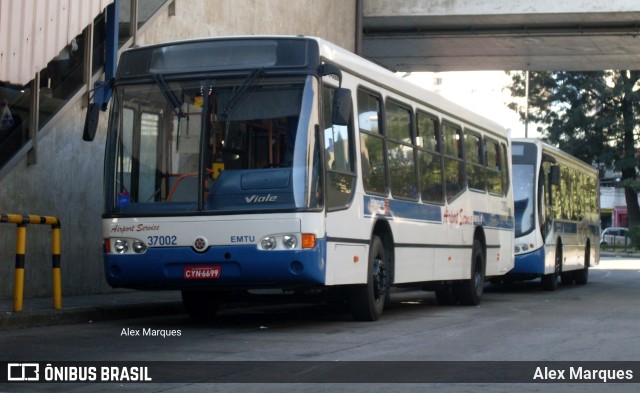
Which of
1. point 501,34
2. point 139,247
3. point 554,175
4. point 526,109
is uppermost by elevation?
point 526,109

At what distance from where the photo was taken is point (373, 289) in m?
13.8

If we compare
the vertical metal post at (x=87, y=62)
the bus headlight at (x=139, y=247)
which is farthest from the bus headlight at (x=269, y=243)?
the vertical metal post at (x=87, y=62)

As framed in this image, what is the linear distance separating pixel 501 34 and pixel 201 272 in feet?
58.3

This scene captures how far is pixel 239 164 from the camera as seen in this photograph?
476 inches

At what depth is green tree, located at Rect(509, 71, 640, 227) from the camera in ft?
207

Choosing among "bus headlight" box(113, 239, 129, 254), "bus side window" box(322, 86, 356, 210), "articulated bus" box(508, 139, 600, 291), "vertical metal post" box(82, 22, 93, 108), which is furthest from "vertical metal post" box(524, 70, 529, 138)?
"bus headlight" box(113, 239, 129, 254)

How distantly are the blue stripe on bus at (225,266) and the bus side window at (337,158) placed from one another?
666 millimetres

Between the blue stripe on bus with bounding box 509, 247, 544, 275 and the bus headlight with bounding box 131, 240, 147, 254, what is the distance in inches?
502

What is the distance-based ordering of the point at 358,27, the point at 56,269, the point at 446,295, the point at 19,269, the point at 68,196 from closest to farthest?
the point at 19,269, the point at 56,269, the point at 68,196, the point at 446,295, the point at 358,27

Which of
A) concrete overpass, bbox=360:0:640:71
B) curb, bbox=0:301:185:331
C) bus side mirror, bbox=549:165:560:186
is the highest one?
concrete overpass, bbox=360:0:640:71

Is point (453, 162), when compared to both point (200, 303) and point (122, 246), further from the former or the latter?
point (122, 246)

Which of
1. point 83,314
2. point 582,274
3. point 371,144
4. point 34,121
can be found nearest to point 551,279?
point 582,274

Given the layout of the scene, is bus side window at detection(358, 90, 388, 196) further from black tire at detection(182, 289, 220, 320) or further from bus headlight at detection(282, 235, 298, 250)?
black tire at detection(182, 289, 220, 320)

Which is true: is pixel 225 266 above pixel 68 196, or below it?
below
